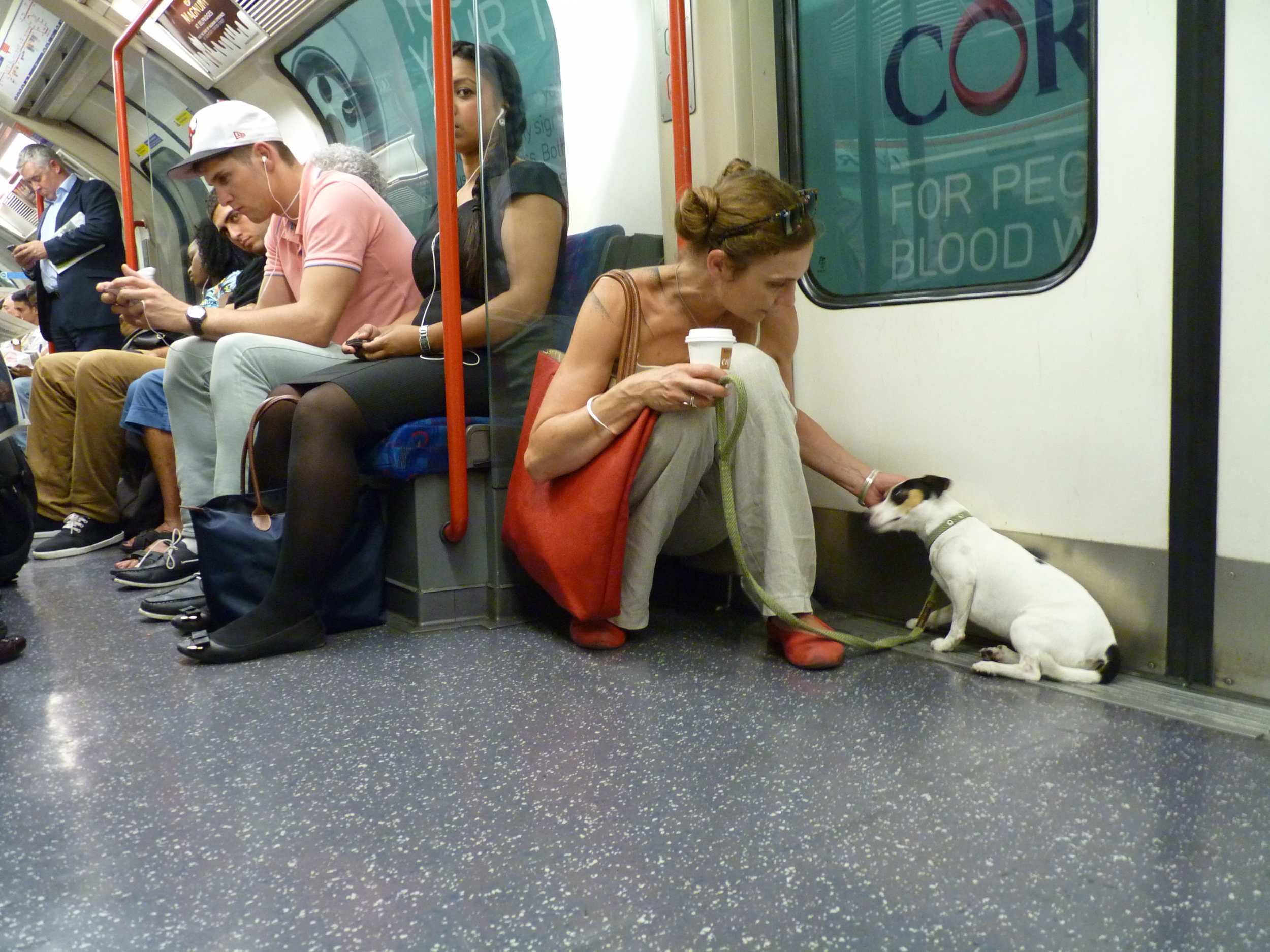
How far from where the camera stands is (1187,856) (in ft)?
4.01

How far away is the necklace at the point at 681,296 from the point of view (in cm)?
230

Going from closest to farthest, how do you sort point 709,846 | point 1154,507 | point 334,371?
1. point 709,846
2. point 1154,507
3. point 334,371

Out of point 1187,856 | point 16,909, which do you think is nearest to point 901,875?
point 1187,856

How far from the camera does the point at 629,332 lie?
225 centimetres

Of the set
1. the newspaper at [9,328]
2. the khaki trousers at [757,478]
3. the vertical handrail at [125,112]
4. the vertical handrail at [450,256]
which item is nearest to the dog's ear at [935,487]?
the khaki trousers at [757,478]

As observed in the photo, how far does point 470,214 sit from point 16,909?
6.32ft

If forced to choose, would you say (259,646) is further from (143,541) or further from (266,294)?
(143,541)

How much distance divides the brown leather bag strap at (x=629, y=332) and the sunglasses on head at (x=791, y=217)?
26 centimetres

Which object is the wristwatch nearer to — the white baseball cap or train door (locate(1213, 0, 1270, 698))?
the white baseball cap

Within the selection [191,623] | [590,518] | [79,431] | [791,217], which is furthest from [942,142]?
[79,431]

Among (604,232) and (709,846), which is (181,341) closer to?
(604,232)

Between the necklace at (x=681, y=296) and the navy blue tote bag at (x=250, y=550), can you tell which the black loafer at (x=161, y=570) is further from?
the necklace at (x=681, y=296)

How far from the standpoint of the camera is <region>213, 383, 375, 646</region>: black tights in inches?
90.2

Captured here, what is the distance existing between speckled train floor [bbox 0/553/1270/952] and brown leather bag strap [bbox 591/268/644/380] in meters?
0.67
